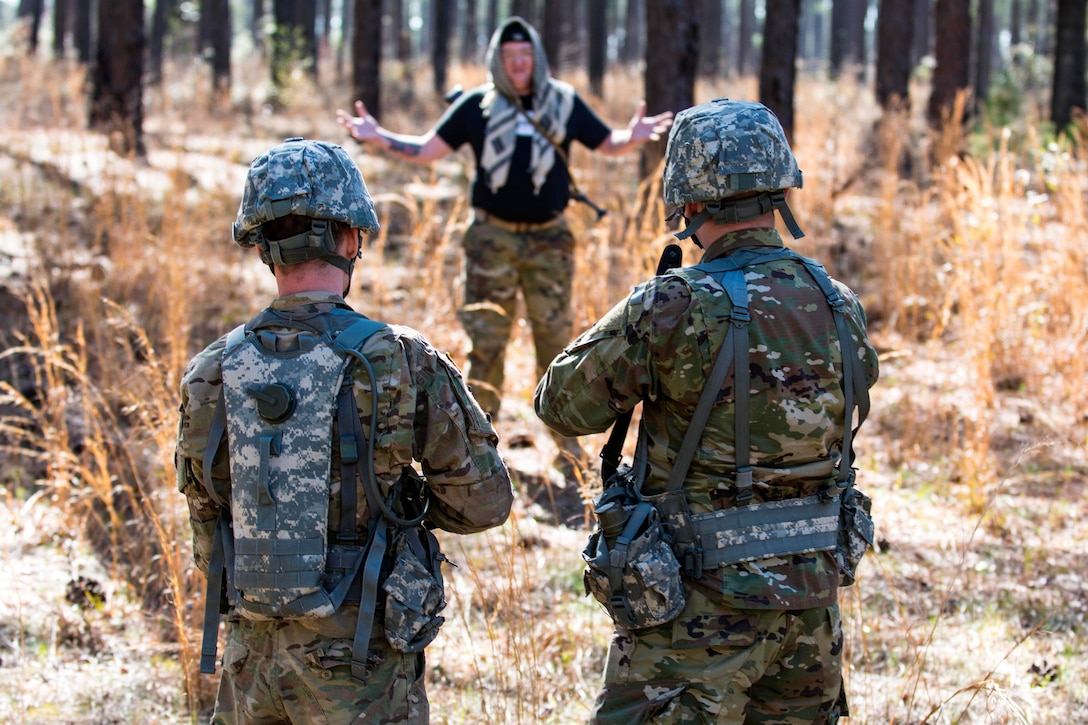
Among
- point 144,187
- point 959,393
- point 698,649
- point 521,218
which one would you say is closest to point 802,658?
point 698,649

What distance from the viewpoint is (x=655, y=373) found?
224cm

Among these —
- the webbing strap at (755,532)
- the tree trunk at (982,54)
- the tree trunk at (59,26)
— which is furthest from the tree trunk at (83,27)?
the webbing strap at (755,532)

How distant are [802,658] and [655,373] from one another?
0.68 m

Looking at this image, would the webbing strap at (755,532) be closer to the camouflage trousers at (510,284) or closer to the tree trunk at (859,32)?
the camouflage trousers at (510,284)

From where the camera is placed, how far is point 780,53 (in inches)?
393

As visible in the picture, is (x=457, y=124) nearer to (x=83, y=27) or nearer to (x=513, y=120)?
(x=513, y=120)

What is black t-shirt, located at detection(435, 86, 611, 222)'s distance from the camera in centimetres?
518

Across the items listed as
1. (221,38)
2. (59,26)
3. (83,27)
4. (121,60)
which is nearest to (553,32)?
(221,38)

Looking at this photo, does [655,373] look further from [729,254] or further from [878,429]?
[878,429]

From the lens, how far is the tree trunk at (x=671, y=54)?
8.13 metres

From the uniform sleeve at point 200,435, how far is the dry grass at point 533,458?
84 cm

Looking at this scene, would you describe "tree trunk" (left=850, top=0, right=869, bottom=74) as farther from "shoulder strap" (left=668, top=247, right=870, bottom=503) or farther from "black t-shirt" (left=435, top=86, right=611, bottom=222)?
"shoulder strap" (left=668, top=247, right=870, bottom=503)

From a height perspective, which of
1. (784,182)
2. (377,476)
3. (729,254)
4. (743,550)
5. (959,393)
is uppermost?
(784,182)

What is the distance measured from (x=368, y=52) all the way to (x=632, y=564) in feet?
37.5
